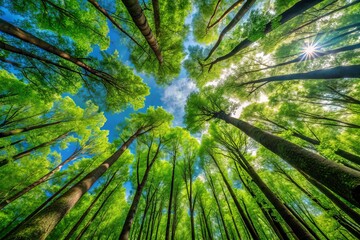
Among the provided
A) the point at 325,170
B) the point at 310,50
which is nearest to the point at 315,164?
the point at 325,170

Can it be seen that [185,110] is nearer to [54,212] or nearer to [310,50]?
[310,50]

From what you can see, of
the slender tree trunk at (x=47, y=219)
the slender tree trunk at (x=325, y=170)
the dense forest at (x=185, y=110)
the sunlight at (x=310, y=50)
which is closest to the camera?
the slender tree trunk at (x=325, y=170)

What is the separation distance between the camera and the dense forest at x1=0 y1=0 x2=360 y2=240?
156 inches

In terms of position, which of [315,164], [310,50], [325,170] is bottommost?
[325,170]

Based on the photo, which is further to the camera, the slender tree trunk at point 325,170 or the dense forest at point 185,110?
the dense forest at point 185,110

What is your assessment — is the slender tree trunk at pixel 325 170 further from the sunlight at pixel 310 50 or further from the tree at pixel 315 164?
the sunlight at pixel 310 50

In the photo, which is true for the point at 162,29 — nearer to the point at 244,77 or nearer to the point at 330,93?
the point at 244,77

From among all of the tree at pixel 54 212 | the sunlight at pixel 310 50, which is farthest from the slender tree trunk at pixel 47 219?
the sunlight at pixel 310 50

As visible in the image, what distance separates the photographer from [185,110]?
956 centimetres

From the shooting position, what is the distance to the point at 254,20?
3.96 meters

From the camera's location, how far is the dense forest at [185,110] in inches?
156

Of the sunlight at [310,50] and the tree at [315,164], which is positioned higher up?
the sunlight at [310,50]

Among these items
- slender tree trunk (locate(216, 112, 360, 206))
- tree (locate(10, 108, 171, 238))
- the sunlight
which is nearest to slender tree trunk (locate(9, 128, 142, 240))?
tree (locate(10, 108, 171, 238))

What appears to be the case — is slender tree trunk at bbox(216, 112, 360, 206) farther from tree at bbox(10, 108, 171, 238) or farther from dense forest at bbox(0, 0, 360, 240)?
tree at bbox(10, 108, 171, 238)
